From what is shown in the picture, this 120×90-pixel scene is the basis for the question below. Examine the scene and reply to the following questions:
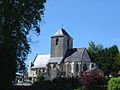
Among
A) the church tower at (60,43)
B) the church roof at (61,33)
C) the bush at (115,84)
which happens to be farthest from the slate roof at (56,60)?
the bush at (115,84)

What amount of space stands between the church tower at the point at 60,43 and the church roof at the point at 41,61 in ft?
18.6

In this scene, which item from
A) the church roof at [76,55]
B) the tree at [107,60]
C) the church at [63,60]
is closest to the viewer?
the church at [63,60]

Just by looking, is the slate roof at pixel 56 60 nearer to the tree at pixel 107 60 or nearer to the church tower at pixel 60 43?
the church tower at pixel 60 43

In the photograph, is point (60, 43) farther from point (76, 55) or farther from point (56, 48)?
point (76, 55)

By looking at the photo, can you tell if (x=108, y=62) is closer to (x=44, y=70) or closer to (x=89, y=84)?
(x=44, y=70)

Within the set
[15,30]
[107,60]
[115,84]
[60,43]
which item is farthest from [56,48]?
[15,30]

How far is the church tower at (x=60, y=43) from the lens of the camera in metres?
80.6

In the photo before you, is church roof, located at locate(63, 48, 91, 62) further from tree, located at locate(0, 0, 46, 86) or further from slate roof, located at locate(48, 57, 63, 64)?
tree, located at locate(0, 0, 46, 86)

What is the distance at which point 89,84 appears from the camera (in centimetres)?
4028

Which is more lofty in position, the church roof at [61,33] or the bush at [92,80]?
the church roof at [61,33]

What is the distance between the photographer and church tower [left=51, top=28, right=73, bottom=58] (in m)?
80.6

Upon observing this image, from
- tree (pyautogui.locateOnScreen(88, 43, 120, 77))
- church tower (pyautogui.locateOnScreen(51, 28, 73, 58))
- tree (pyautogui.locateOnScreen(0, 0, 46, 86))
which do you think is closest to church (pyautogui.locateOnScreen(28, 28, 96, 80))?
church tower (pyautogui.locateOnScreen(51, 28, 73, 58))

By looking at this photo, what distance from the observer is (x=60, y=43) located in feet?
267

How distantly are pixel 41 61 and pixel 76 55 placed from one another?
14.8 meters
